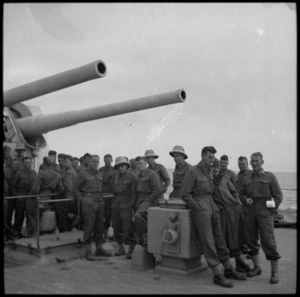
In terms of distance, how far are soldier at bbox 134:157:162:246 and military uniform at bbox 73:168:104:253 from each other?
0.65 m

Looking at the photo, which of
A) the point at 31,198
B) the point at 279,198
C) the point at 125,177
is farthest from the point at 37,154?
the point at 279,198

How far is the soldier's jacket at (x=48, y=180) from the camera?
7184 millimetres

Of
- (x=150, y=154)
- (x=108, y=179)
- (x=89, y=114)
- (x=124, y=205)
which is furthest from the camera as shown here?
(x=89, y=114)

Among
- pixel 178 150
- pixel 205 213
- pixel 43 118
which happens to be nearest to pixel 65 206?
pixel 178 150

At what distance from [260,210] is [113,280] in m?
2.13

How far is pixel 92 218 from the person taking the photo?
252 inches

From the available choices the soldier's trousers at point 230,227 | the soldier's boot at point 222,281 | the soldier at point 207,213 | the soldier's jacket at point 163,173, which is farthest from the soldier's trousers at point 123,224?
the soldier's boot at point 222,281

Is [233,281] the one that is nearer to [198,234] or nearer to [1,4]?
[198,234]

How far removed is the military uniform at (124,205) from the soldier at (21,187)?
5.26ft

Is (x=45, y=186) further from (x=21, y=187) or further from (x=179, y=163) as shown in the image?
(x=179, y=163)

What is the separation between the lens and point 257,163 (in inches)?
213

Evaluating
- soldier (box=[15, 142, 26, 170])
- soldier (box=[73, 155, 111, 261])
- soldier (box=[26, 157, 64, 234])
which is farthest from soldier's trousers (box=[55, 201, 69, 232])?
soldier (box=[15, 142, 26, 170])

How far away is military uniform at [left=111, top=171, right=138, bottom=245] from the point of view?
6559mm

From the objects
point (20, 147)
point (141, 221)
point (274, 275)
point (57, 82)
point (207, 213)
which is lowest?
point (274, 275)
